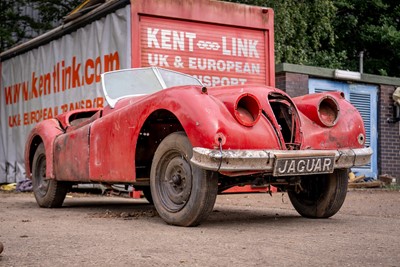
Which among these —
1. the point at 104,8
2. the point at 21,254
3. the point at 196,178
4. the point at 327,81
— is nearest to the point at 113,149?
the point at 196,178

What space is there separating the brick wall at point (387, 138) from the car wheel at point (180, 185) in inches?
390

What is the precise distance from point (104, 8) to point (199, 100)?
18.8ft

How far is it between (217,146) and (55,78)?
7.95 m

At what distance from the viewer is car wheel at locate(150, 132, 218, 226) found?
4.96 m

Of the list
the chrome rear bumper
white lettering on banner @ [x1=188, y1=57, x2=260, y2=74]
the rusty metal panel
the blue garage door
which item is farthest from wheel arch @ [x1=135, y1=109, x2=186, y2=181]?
the blue garage door

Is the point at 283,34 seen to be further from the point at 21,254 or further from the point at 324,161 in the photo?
the point at 21,254

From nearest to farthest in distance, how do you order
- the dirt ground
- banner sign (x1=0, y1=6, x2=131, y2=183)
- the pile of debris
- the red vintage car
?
1. the dirt ground
2. the red vintage car
3. banner sign (x1=0, y1=6, x2=131, y2=183)
4. the pile of debris

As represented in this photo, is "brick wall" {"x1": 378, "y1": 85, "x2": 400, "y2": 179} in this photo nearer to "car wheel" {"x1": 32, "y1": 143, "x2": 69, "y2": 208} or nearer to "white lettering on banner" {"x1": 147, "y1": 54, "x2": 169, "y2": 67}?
"white lettering on banner" {"x1": 147, "y1": 54, "x2": 169, "y2": 67}

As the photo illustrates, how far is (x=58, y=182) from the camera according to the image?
7359mm

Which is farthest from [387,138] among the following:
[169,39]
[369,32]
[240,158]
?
[240,158]

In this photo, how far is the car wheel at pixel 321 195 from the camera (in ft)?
18.8

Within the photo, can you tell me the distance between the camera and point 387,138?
1447cm

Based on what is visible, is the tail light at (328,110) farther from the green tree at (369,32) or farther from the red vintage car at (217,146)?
the green tree at (369,32)

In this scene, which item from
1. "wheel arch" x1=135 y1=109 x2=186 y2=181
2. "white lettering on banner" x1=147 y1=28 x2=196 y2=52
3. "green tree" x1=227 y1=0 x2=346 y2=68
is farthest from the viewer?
"green tree" x1=227 y1=0 x2=346 y2=68
